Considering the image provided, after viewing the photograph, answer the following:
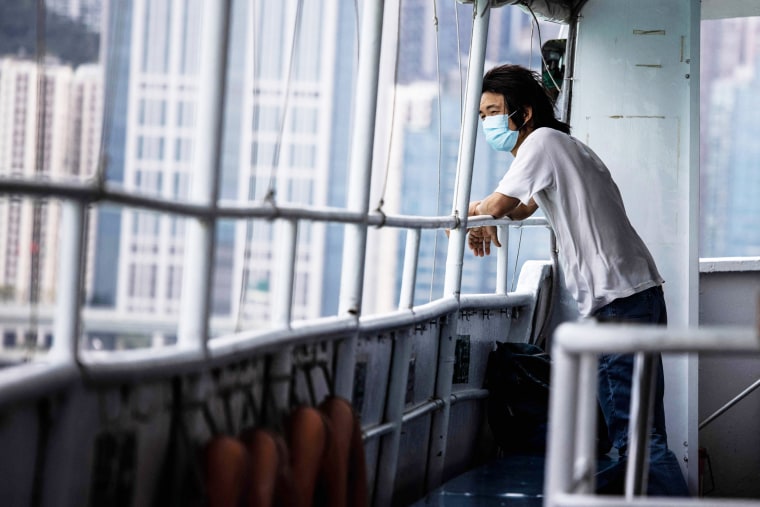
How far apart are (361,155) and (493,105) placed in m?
1.18

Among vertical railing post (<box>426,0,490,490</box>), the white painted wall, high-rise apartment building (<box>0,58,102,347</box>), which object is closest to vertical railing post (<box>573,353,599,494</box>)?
high-rise apartment building (<box>0,58,102,347</box>)

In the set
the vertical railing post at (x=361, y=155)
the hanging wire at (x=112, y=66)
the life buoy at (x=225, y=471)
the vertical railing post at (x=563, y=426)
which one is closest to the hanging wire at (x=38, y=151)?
the hanging wire at (x=112, y=66)

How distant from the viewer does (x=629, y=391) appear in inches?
161

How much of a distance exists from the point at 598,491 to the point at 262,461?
7.18 ft

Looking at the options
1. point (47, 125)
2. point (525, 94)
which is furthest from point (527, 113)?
point (47, 125)

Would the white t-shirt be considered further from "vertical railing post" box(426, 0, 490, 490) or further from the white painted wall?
the white painted wall

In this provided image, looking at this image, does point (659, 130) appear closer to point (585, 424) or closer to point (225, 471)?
point (225, 471)

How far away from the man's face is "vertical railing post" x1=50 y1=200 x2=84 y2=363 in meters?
2.72

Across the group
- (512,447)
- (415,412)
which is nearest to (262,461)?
(415,412)

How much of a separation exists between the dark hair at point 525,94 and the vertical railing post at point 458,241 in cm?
24

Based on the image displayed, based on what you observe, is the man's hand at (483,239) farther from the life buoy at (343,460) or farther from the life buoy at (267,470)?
the life buoy at (267,470)

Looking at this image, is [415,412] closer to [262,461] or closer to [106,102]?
[262,461]

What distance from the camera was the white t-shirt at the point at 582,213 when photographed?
4098 millimetres

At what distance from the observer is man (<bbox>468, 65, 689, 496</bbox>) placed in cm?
411
